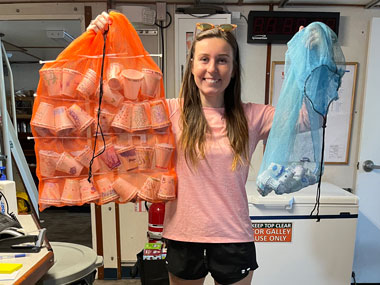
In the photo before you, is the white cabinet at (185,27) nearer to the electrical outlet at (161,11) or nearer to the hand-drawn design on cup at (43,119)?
the electrical outlet at (161,11)

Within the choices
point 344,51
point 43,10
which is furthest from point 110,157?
point 344,51

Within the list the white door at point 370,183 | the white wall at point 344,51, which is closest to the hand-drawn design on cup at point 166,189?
the white wall at point 344,51

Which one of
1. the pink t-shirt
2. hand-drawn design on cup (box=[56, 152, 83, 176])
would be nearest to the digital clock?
the pink t-shirt

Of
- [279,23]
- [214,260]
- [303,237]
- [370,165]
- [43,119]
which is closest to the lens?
[43,119]

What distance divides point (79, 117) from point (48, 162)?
0.19 m

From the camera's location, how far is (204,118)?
103cm

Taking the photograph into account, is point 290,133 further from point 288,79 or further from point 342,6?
point 342,6

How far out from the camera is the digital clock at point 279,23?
1957 millimetres

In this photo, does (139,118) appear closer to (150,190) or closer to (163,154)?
(163,154)

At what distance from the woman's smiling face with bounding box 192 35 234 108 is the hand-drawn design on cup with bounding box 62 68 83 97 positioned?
16.3 inches

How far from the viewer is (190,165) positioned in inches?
39.2

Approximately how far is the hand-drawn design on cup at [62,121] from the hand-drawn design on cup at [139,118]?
206mm

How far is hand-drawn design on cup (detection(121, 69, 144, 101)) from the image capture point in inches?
36.9

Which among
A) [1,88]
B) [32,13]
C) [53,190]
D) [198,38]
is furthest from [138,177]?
[32,13]
